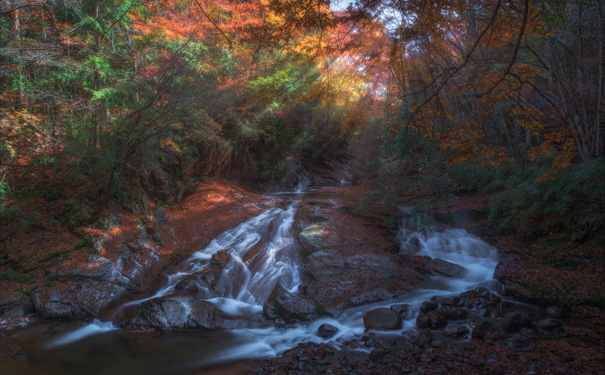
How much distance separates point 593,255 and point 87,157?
12028 millimetres

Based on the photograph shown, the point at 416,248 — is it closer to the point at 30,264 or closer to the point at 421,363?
the point at 421,363

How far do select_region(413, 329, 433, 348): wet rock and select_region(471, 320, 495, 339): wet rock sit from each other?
0.74 meters

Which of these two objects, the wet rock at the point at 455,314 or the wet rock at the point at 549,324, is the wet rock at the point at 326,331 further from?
the wet rock at the point at 549,324

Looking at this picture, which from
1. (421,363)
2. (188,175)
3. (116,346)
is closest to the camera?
(421,363)

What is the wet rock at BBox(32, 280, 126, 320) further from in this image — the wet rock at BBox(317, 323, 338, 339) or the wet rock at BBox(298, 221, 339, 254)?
the wet rock at BBox(298, 221, 339, 254)

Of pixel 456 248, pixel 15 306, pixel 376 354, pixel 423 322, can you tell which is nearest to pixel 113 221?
pixel 15 306

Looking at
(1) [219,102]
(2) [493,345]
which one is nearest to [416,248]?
(2) [493,345]

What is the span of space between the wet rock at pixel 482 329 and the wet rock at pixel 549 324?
76cm

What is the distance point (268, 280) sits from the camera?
7.59 meters

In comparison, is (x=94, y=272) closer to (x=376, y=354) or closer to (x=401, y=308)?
(x=376, y=354)

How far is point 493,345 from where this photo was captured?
4.73 m

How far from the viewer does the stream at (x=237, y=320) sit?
16.0 ft

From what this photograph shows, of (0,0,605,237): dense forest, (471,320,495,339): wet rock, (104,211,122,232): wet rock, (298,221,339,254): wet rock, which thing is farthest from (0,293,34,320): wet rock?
(471,320,495,339): wet rock

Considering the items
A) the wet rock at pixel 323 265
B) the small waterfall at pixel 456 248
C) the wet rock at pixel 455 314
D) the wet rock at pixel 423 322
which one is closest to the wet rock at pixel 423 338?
the wet rock at pixel 423 322
